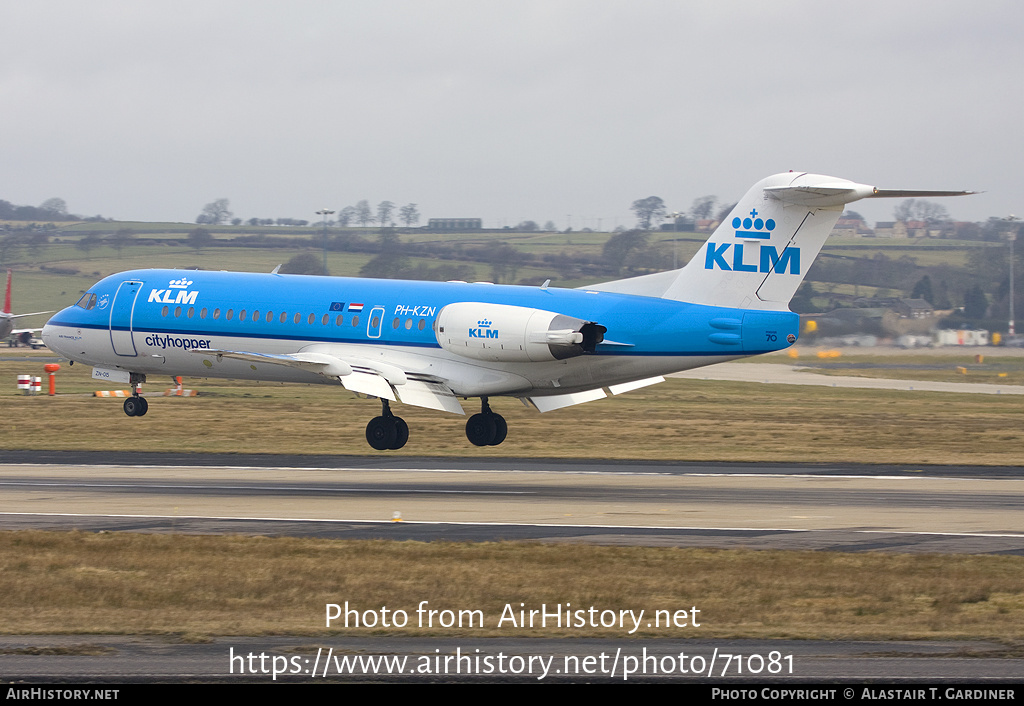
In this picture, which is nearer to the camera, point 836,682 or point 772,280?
point 836,682

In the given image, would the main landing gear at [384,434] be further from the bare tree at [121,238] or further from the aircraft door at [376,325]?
the bare tree at [121,238]

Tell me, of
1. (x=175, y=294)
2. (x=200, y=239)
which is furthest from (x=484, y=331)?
(x=200, y=239)

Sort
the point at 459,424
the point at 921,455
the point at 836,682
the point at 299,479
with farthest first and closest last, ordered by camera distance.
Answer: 1. the point at 459,424
2. the point at 921,455
3. the point at 299,479
4. the point at 836,682

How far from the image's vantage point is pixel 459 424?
4259cm

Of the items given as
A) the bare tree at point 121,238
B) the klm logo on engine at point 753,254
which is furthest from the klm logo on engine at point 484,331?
the bare tree at point 121,238

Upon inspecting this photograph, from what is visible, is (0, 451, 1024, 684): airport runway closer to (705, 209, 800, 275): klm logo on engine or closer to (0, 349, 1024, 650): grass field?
(0, 349, 1024, 650): grass field

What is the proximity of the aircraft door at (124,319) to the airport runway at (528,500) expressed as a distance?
4725 millimetres

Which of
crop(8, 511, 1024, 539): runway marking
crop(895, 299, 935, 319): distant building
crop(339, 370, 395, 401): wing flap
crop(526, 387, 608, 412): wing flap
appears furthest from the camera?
crop(895, 299, 935, 319): distant building

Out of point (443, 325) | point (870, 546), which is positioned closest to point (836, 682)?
point (870, 546)

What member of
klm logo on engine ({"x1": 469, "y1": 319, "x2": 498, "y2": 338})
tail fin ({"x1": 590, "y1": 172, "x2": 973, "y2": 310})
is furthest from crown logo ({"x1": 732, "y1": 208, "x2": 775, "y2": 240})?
klm logo on engine ({"x1": 469, "y1": 319, "x2": 498, "y2": 338})

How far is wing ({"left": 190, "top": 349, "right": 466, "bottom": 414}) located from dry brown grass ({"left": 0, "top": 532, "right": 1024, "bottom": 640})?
13033 millimetres

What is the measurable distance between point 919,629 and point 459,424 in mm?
28868

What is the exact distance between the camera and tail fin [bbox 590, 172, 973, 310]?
3016 cm

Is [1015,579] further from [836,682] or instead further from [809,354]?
[809,354]
